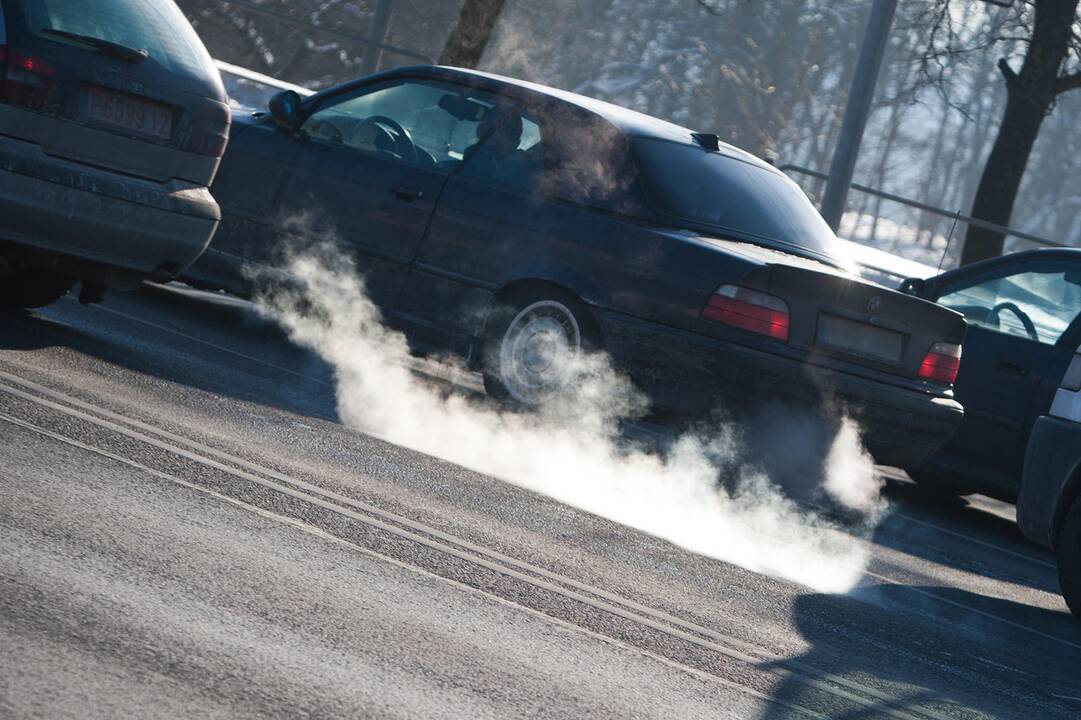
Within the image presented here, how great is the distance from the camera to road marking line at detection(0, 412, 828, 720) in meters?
4.80

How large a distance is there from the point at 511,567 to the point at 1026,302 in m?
5.52

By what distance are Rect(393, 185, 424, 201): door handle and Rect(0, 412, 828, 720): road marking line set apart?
3.29m

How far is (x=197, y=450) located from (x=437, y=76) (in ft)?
12.4

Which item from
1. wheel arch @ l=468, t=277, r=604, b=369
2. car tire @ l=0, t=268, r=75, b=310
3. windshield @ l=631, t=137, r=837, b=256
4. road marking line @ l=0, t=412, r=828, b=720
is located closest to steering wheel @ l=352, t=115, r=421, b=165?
wheel arch @ l=468, t=277, r=604, b=369

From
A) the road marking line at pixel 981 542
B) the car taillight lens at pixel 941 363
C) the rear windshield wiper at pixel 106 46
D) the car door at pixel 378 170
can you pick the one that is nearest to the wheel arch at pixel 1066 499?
the car taillight lens at pixel 941 363

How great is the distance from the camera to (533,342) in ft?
27.8

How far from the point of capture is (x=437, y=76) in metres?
9.32

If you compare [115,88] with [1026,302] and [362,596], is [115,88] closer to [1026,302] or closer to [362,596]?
[362,596]

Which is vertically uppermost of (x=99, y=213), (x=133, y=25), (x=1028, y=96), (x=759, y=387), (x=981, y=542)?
(x=1028, y=96)

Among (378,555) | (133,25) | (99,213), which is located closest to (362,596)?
(378,555)

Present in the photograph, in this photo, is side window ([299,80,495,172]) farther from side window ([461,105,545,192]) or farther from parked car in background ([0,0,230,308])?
parked car in background ([0,0,230,308])

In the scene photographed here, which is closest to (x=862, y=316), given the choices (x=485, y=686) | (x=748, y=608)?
(x=748, y=608)

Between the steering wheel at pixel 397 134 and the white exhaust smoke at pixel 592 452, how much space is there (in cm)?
71

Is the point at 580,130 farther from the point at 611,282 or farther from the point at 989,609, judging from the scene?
the point at 989,609
